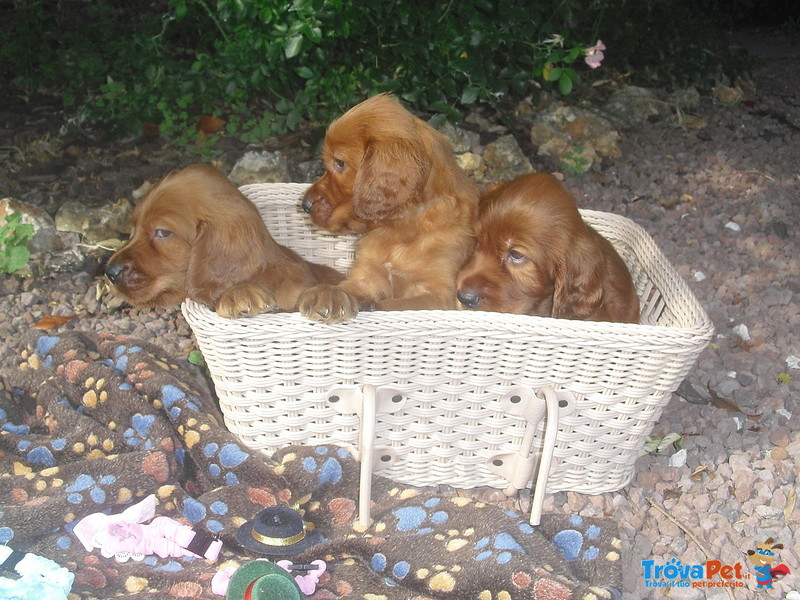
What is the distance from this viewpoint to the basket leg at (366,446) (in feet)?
A: 9.16

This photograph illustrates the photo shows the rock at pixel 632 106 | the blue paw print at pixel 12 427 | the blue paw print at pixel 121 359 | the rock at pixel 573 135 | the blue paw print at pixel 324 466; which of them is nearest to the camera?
the blue paw print at pixel 324 466

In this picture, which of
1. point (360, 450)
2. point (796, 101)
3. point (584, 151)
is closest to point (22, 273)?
point (360, 450)

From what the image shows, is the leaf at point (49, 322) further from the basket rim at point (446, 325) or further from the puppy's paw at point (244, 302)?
the basket rim at point (446, 325)

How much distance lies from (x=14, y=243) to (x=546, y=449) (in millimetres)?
3214

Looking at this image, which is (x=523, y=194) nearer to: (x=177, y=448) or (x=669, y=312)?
(x=669, y=312)

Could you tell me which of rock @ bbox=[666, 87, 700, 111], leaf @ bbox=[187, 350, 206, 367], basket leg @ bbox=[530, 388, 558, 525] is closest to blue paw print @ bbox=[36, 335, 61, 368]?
leaf @ bbox=[187, 350, 206, 367]

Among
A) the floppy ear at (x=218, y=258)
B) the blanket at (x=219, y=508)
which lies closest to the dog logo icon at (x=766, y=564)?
the blanket at (x=219, y=508)

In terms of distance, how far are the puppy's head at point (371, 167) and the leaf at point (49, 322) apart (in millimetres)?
1737

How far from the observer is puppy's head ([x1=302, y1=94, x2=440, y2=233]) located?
3156 mm

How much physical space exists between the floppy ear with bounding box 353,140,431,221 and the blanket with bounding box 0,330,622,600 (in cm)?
101


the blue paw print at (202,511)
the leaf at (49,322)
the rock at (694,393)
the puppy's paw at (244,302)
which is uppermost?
the puppy's paw at (244,302)

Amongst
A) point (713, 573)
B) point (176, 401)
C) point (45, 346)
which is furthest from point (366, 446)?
point (45, 346)

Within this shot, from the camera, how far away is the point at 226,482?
3018mm

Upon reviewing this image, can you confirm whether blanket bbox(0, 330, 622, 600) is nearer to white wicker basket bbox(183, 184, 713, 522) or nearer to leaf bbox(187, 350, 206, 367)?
white wicker basket bbox(183, 184, 713, 522)
